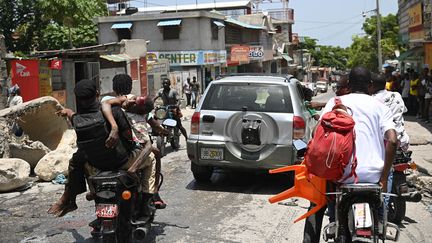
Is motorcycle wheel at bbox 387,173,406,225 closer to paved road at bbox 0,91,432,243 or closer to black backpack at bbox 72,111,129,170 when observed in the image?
paved road at bbox 0,91,432,243

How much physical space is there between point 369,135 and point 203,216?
3.00m

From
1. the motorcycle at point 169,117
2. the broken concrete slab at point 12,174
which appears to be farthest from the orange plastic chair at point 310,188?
the motorcycle at point 169,117

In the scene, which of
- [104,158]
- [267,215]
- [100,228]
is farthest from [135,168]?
[267,215]

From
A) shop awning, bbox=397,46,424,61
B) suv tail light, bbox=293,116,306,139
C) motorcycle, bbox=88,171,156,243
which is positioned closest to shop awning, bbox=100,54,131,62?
shop awning, bbox=397,46,424,61

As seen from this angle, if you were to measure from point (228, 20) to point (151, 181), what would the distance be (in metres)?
34.0

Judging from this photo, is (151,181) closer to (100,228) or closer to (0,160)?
(100,228)

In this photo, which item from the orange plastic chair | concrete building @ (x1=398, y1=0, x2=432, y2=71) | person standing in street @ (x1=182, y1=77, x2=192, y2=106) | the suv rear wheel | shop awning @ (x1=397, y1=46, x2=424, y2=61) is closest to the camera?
the orange plastic chair

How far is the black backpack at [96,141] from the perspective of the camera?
4.21m

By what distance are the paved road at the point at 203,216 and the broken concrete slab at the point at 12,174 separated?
0.57ft

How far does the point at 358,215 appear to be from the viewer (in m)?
3.43

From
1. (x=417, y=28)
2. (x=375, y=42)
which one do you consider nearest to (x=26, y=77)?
(x=417, y=28)

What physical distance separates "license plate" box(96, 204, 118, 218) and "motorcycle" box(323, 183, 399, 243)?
5.71 feet

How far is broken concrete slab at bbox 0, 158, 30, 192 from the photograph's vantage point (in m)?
7.39

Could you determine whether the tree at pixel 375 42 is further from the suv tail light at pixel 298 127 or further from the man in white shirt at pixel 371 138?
the man in white shirt at pixel 371 138
